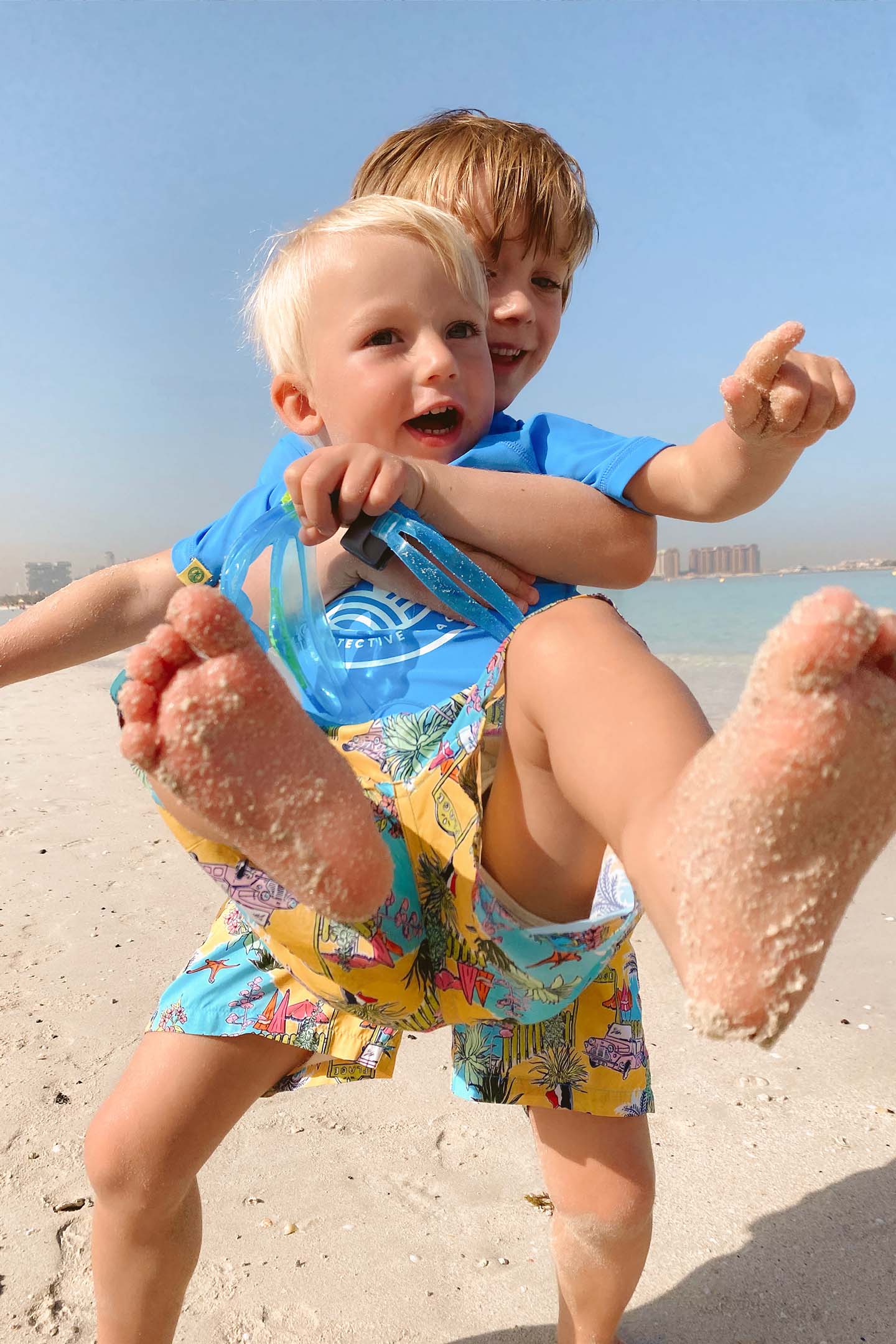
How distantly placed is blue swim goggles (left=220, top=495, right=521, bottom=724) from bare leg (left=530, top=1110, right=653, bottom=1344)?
0.79 meters

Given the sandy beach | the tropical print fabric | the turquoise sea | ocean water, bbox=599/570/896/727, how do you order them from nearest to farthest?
the tropical print fabric, the sandy beach, ocean water, bbox=599/570/896/727, the turquoise sea

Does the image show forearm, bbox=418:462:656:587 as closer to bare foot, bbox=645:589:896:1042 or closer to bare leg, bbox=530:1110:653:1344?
bare foot, bbox=645:589:896:1042

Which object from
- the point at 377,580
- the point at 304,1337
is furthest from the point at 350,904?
the point at 304,1337

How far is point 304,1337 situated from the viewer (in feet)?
5.91

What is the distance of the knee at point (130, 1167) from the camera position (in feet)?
4.96

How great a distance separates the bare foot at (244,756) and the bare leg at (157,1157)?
611mm

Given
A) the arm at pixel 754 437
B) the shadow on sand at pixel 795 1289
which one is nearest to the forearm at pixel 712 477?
the arm at pixel 754 437

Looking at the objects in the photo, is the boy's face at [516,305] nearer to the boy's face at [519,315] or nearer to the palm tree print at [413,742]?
the boy's face at [519,315]

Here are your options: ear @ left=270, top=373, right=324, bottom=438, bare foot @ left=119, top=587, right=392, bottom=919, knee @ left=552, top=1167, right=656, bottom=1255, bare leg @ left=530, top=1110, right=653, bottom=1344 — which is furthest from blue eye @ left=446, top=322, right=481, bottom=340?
knee @ left=552, top=1167, right=656, bottom=1255

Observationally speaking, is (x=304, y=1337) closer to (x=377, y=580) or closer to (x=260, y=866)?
(x=260, y=866)

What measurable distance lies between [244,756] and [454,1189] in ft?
5.04

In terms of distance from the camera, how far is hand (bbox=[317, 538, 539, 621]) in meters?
1.51

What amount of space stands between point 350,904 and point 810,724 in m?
0.53

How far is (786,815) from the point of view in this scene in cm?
85
